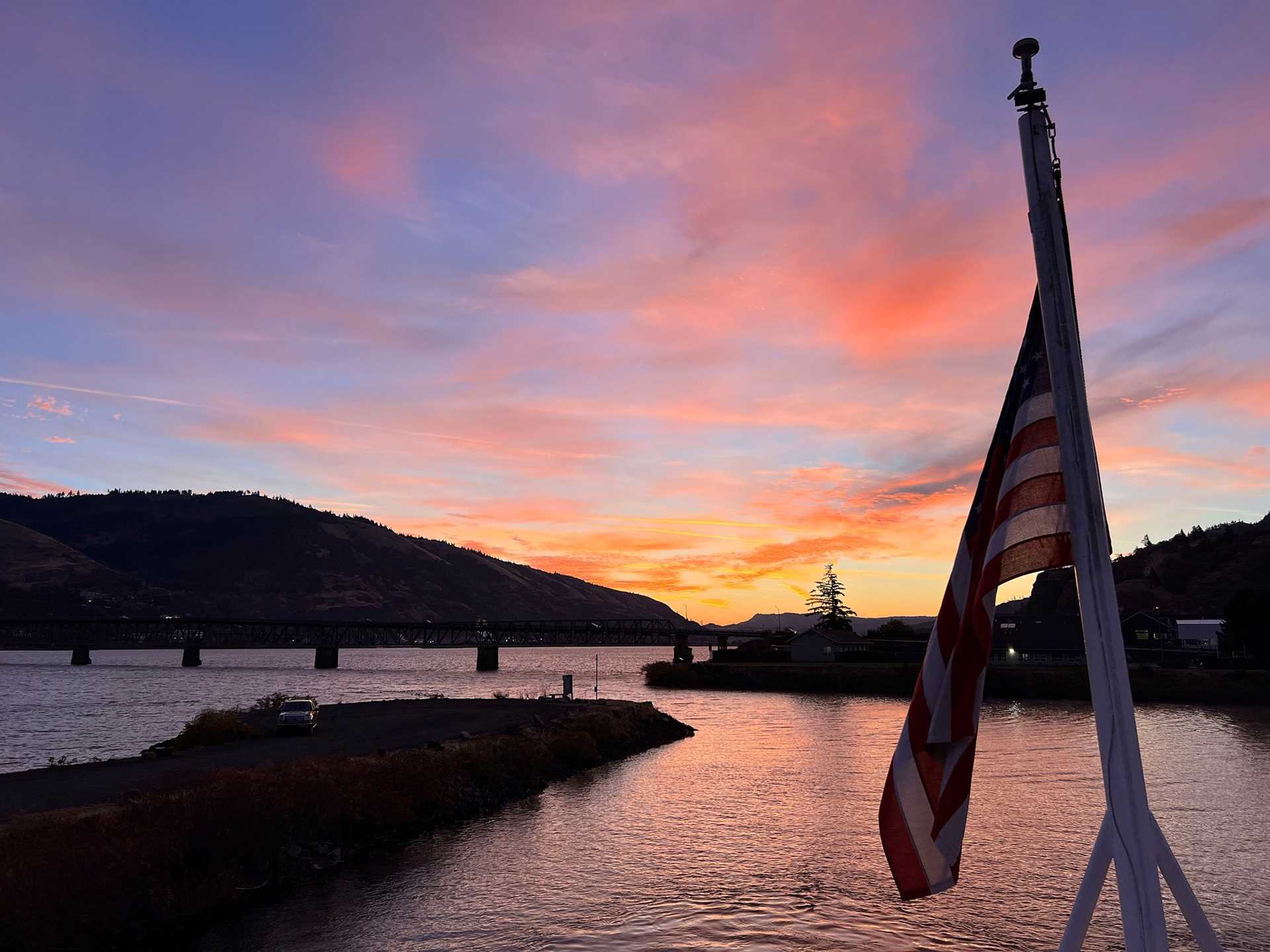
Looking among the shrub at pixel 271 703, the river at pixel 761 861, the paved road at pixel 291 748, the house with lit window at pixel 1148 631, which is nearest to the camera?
the river at pixel 761 861

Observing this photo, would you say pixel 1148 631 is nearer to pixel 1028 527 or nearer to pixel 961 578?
pixel 961 578

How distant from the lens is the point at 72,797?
32.4m

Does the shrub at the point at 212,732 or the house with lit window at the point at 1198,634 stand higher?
the house with lit window at the point at 1198,634

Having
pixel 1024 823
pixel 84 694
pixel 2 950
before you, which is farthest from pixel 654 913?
pixel 84 694

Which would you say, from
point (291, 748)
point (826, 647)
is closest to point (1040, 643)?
point (826, 647)

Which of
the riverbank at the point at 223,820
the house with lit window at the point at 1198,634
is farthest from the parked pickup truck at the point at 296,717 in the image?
the house with lit window at the point at 1198,634

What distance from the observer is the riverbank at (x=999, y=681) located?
10194 centimetres

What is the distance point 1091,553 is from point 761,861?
28878mm

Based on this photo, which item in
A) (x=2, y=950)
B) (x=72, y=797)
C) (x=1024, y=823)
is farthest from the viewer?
(x=1024, y=823)

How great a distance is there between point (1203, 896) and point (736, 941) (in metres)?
15.7

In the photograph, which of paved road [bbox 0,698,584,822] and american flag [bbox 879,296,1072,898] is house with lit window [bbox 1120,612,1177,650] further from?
american flag [bbox 879,296,1072,898]

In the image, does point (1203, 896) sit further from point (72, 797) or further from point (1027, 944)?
point (72, 797)

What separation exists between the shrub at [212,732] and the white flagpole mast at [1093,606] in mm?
51215

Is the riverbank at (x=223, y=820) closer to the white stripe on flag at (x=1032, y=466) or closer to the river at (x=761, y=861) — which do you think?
the river at (x=761, y=861)
